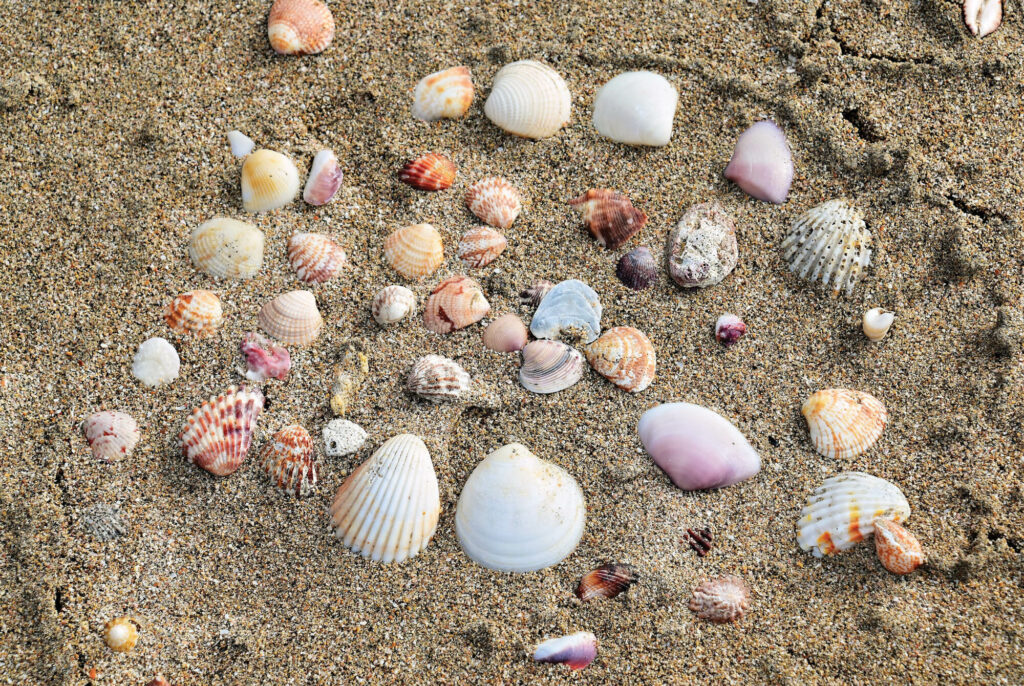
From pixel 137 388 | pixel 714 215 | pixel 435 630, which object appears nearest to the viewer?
pixel 435 630

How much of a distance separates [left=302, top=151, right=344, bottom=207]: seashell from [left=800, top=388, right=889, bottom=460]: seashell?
68.3 inches

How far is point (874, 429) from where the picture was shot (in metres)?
2.38

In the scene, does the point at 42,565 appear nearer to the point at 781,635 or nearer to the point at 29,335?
the point at 29,335

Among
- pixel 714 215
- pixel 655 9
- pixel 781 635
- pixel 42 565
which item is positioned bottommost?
pixel 42 565

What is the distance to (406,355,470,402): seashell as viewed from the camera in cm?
235

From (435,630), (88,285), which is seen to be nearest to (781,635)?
(435,630)

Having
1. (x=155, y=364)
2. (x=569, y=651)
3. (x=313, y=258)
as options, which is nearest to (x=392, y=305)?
(x=313, y=258)

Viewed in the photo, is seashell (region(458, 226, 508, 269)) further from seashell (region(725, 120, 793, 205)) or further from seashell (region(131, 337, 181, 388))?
seashell (region(131, 337, 181, 388))

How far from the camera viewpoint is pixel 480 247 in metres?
2.54

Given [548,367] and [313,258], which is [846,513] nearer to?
[548,367]

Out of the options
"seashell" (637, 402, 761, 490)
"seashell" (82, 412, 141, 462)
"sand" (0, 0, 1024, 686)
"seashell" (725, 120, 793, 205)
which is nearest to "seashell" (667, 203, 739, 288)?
"sand" (0, 0, 1024, 686)

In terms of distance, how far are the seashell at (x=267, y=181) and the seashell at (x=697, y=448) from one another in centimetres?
142

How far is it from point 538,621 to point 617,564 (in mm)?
287

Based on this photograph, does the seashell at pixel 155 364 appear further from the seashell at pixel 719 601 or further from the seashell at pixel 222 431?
the seashell at pixel 719 601
